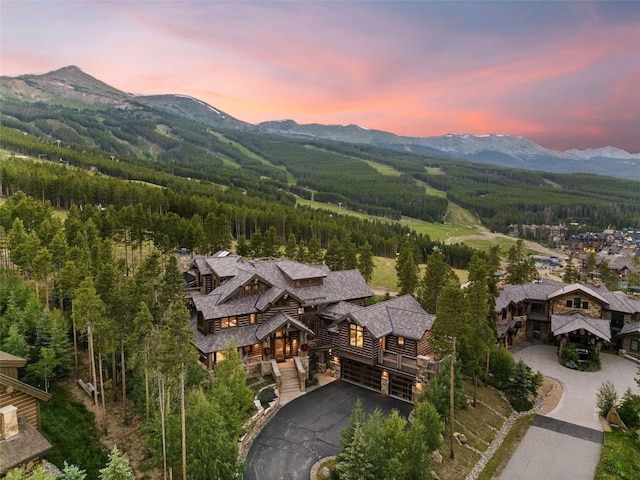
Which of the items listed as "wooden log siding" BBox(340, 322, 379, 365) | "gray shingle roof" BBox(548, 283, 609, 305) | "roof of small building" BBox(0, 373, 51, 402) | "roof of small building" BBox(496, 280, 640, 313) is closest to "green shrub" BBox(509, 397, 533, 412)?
"wooden log siding" BBox(340, 322, 379, 365)

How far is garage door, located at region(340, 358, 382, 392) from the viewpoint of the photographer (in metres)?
38.6

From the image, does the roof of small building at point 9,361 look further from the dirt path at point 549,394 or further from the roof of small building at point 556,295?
the roof of small building at point 556,295

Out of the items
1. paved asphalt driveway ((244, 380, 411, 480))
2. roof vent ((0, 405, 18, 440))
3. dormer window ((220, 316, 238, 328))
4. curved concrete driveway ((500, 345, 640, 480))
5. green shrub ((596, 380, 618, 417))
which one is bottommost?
curved concrete driveway ((500, 345, 640, 480))

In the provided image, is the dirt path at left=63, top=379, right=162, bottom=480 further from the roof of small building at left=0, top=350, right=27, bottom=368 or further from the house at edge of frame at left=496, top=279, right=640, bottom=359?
the house at edge of frame at left=496, top=279, right=640, bottom=359

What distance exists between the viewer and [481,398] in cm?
3834

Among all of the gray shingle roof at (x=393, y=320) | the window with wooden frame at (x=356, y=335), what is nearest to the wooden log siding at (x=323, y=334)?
the window with wooden frame at (x=356, y=335)

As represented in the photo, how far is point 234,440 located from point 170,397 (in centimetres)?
618

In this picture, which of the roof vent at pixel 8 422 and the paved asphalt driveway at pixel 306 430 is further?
the paved asphalt driveway at pixel 306 430

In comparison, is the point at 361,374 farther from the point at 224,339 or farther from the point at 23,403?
the point at 23,403

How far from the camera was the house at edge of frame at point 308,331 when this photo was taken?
3712 centimetres

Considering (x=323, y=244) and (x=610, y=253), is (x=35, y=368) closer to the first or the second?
(x=323, y=244)

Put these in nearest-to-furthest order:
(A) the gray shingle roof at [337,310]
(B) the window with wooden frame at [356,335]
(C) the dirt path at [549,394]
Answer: (C) the dirt path at [549,394] < (B) the window with wooden frame at [356,335] < (A) the gray shingle roof at [337,310]

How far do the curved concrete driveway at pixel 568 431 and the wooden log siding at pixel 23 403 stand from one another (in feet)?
92.5

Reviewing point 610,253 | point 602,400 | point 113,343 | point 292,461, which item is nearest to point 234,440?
point 292,461
